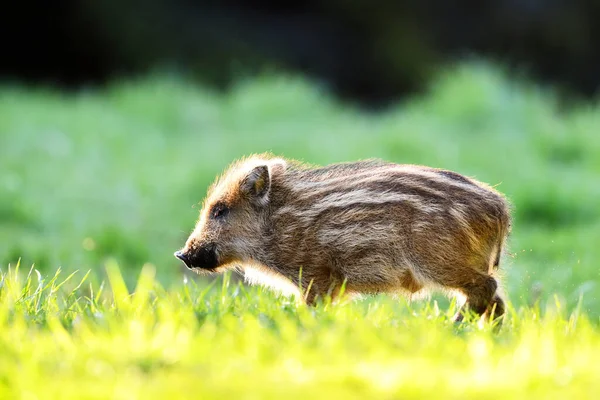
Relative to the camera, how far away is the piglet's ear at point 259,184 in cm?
582

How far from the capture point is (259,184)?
5.84 meters

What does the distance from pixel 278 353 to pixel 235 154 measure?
8.21 metres

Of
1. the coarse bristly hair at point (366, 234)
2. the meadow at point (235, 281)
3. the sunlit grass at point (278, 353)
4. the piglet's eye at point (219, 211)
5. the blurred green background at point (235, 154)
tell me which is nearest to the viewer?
the sunlit grass at point (278, 353)

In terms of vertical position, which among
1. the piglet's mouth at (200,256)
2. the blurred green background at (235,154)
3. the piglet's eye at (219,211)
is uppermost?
the piglet's eye at (219,211)

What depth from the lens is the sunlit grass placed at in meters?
3.41

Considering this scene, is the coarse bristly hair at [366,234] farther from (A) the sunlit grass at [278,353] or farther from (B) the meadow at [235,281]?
(A) the sunlit grass at [278,353]

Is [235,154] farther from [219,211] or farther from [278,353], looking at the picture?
[278,353]

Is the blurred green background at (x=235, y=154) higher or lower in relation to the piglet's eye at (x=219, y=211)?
lower

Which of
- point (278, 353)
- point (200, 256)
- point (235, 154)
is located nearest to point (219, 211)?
point (200, 256)

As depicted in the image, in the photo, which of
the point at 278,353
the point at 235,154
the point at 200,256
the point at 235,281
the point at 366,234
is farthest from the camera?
the point at 235,154

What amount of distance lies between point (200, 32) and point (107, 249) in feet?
45.4

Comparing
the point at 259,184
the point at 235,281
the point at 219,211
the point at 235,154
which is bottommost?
the point at 235,281

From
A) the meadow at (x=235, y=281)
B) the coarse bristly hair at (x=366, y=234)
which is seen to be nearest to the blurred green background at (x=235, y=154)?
the meadow at (x=235, y=281)

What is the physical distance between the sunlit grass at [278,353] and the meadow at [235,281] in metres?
0.01
